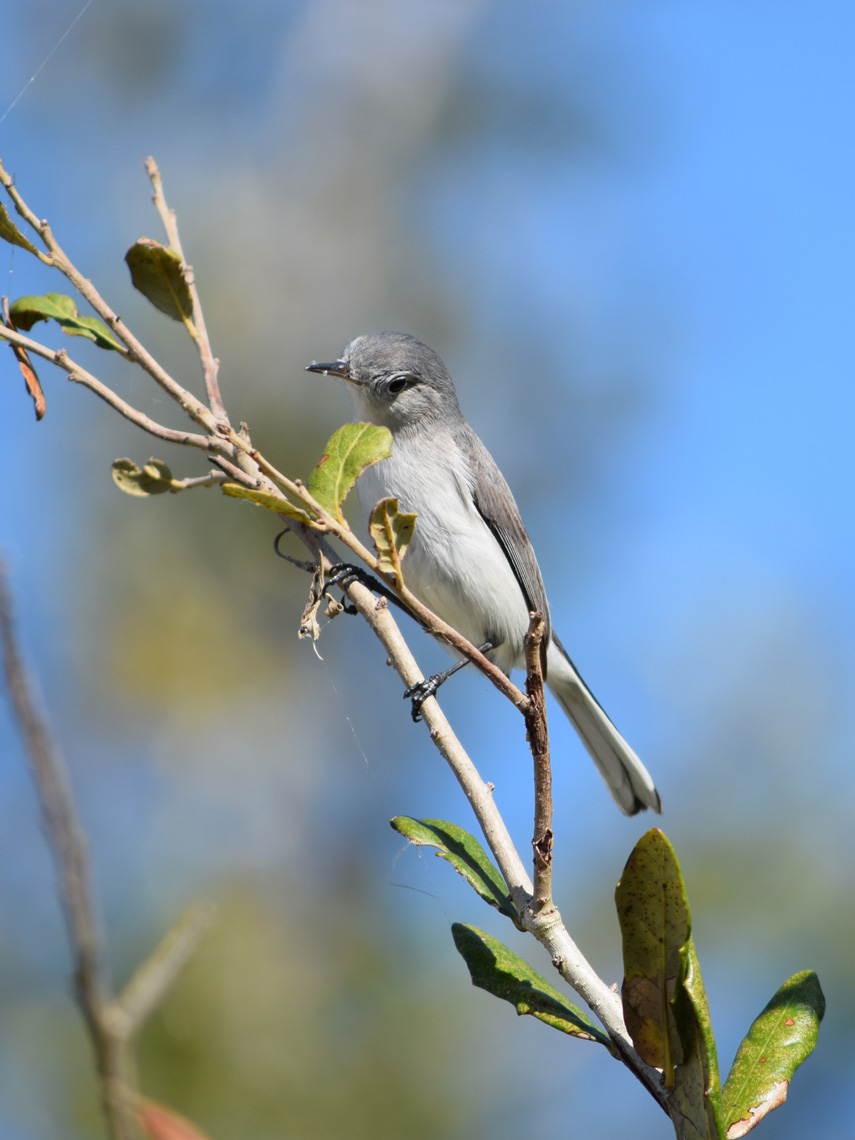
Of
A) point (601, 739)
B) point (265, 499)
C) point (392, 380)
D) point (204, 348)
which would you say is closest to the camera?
point (265, 499)

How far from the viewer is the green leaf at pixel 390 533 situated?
1.16m

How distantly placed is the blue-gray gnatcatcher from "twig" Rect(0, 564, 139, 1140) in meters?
2.44

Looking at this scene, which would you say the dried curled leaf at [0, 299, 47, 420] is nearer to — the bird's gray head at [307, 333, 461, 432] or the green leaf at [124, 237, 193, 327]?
the green leaf at [124, 237, 193, 327]

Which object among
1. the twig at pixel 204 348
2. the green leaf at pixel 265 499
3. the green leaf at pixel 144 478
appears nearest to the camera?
the green leaf at pixel 265 499

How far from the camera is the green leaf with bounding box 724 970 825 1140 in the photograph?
1.00m

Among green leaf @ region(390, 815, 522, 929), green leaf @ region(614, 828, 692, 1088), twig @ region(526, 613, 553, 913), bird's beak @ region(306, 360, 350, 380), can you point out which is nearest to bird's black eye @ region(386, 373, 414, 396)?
bird's beak @ region(306, 360, 350, 380)

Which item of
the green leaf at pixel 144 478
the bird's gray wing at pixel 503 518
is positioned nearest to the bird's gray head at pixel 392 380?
the bird's gray wing at pixel 503 518

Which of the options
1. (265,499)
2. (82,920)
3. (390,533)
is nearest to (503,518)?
(390,533)

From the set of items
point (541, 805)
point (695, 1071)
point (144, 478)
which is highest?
point (144, 478)

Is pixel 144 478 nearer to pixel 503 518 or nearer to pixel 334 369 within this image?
pixel 334 369

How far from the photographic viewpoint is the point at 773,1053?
1016mm

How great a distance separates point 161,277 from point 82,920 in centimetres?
106

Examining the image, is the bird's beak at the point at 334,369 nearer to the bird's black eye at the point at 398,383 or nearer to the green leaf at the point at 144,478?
the bird's black eye at the point at 398,383

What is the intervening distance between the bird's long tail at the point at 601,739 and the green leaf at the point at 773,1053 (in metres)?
2.19
